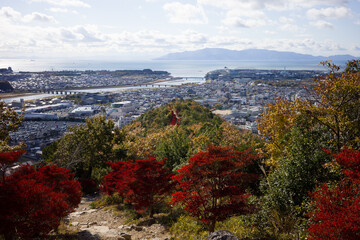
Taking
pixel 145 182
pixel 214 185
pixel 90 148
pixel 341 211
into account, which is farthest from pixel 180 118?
pixel 341 211

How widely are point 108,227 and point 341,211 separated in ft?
16.5

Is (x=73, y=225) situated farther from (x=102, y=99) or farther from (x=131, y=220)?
(x=102, y=99)

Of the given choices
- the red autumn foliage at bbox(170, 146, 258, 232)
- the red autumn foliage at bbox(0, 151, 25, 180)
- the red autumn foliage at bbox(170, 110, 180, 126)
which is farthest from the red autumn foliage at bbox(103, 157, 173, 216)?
the red autumn foliage at bbox(170, 110, 180, 126)

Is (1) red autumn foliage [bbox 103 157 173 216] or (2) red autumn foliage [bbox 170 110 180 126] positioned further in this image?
(2) red autumn foliage [bbox 170 110 180 126]

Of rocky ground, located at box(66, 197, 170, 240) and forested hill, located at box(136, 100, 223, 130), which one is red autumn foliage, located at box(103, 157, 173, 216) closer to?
rocky ground, located at box(66, 197, 170, 240)

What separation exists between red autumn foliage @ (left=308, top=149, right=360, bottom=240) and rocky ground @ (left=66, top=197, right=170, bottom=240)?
312cm

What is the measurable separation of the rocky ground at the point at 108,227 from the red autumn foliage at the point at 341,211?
3.12 m

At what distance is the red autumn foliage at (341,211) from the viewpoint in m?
2.88

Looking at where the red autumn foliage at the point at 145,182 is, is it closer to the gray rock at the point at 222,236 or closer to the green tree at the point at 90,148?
the gray rock at the point at 222,236

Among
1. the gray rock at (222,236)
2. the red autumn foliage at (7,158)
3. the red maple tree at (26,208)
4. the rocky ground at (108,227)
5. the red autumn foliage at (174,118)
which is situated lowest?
the rocky ground at (108,227)

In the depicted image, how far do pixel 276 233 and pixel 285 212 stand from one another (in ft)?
1.91

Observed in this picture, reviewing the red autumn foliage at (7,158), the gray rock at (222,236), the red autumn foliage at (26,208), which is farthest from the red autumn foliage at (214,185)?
the red autumn foliage at (7,158)

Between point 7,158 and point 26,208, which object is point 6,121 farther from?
point 26,208

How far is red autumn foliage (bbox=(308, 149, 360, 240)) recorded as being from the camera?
288cm
